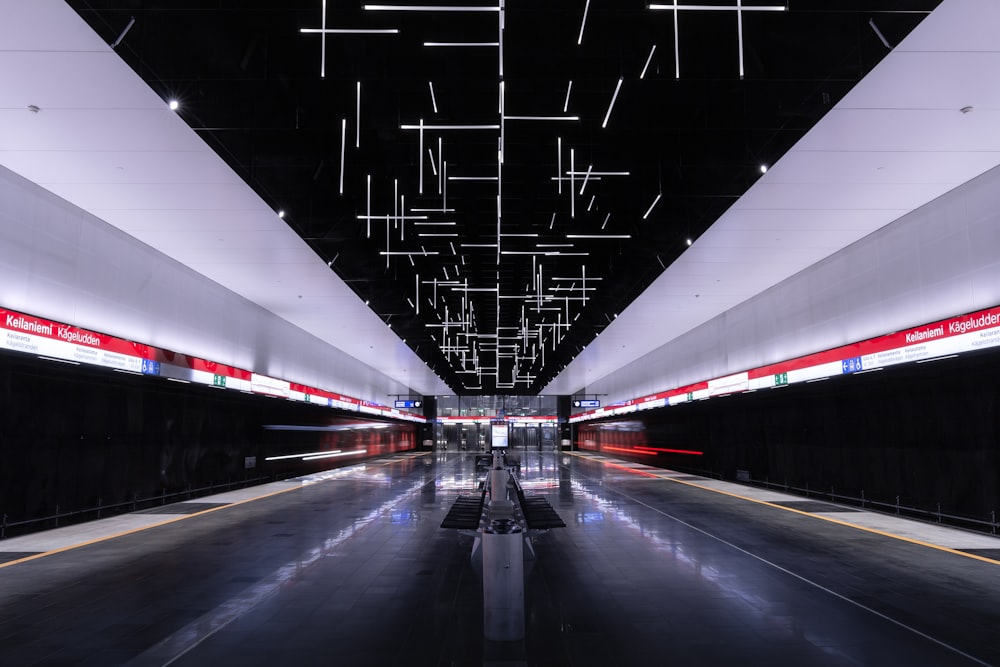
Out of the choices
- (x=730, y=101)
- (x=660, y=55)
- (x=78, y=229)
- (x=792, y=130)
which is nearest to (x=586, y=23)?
(x=660, y=55)

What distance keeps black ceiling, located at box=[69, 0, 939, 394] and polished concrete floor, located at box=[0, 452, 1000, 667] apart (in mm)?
4173

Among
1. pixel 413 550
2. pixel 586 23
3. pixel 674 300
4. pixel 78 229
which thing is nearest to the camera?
pixel 586 23

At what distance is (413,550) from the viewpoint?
25.8ft

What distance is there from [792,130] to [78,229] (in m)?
10.4

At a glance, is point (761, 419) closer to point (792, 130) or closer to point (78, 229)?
point (792, 130)

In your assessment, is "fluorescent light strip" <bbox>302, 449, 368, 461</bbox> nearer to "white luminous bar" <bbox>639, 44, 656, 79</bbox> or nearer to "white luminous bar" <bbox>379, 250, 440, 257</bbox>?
"white luminous bar" <bbox>379, 250, 440, 257</bbox>

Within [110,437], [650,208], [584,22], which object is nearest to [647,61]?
[584,22]

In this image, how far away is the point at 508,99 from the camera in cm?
663

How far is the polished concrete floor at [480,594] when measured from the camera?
4.19m

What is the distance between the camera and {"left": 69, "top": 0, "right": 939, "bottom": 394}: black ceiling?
521 cm

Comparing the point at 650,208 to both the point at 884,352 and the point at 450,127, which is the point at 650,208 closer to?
the point at 450,127

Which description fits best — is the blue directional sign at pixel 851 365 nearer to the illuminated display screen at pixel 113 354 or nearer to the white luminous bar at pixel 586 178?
the white luminous bar at pixel 586 178

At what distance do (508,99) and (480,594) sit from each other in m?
4.89

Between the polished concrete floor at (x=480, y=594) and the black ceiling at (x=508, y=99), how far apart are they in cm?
417
